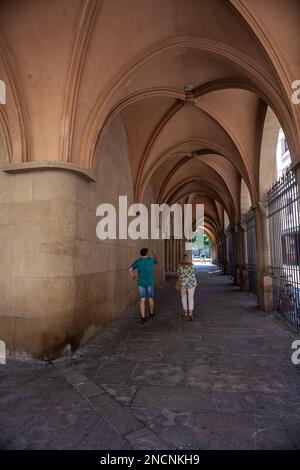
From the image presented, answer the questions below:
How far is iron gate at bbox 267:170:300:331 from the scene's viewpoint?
5.46m

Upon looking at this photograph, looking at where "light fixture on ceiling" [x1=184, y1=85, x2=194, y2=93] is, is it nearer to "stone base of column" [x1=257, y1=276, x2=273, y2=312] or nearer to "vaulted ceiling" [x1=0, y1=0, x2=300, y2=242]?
"vaulted ceiling" [x1=0, y1=0, x2=300, y2=242]

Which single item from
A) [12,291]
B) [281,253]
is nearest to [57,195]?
[12,291]

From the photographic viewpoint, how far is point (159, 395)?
9.59 feet

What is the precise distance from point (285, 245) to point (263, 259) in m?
1.13

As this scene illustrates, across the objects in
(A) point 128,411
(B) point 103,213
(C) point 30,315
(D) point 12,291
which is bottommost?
(A) point 128,411

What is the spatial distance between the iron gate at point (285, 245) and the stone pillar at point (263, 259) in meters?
0.14

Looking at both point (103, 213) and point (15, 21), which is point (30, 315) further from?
point (15, 21)

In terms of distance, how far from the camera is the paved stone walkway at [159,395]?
2.20 metres

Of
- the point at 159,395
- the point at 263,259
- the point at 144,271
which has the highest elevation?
the point at 263,259

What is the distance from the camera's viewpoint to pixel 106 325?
5.89m

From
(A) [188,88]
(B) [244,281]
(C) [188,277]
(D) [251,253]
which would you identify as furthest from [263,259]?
(A) [188,88]

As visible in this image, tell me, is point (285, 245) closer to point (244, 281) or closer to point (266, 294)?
point (266, 294)

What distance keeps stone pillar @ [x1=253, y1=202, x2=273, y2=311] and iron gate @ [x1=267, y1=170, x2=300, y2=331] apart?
0.14 metres

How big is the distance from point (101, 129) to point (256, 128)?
4.57 m
